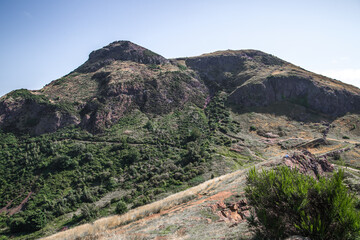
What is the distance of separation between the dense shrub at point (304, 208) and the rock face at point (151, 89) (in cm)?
5472

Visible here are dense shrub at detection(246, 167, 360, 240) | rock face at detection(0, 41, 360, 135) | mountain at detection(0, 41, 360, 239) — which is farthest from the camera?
rock face at detection(0, 41, 360, 135)

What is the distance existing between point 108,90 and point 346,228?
6917 cm

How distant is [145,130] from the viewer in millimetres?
57125

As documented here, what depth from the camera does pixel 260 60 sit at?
10612cm

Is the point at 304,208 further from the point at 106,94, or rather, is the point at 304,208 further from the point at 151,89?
the point at 151,89

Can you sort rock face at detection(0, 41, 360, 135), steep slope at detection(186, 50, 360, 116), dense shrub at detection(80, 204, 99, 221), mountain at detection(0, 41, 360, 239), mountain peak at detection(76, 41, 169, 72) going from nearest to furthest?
dense shrub at detection(80, 204, 99, 221)
mountain at detection(0, 41, 360, 239)
rock face at detection(0, 41, 360, 135)
steep slope at detection(186, 50, 360, 116)
mountain peak at detection(76, 41, 169, 72)

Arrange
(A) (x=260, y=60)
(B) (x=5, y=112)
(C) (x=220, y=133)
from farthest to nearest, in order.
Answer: (A) (x=260, y=60) → (C) (x=220, y=133) → (B) (x=5, y=112)

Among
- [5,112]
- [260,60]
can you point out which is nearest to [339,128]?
[260,60]

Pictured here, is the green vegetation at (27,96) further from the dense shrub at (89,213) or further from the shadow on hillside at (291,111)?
the shadow on hillside at (291,111)

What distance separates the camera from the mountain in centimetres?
3266

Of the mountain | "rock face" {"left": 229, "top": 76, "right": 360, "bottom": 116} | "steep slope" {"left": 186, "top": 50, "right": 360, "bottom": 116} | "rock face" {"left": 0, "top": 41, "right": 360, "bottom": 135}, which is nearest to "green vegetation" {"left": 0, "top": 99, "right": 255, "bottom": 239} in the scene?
the mountain

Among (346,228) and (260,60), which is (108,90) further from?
(260,60)

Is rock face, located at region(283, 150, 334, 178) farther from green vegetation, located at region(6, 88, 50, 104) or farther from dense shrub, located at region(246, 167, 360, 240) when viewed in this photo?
green vegetation, located at region(6, 88, 50, 104)

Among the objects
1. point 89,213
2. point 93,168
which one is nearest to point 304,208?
point 89,213
